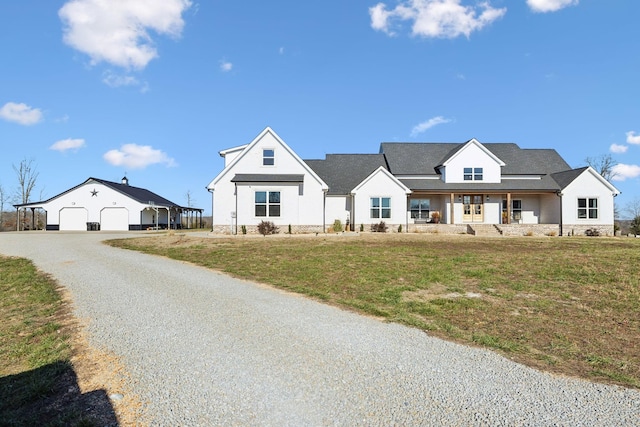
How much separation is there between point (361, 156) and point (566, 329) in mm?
28698

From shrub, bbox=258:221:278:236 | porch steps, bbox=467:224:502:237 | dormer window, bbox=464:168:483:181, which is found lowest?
porch steps, bbox=467:224:502:237

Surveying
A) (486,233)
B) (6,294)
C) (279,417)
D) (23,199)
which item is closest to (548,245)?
(486,233)

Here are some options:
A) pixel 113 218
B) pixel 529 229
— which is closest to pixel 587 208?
pixel 529 229

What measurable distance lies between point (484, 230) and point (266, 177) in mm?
15791

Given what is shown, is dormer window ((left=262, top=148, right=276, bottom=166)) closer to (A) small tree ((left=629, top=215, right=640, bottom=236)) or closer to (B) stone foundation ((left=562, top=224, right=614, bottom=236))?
(B) stone foundation ((left=562, top=224, right=614, bottom=236))

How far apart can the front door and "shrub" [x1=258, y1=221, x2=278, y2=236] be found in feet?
49.6

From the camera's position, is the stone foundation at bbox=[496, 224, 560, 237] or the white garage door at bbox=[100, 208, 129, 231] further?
the white garage door at bbox=[100, 208, 129, 231]

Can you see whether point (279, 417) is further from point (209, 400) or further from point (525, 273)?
point (525, 273)

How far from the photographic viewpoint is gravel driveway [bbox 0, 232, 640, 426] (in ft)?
11.3

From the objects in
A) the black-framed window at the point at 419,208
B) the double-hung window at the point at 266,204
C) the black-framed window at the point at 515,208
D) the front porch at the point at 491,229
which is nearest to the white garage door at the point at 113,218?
the double-hung window at the point at 266,204

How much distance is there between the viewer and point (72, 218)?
37.7 metres

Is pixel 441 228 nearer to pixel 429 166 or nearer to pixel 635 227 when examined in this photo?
pixel 429 166

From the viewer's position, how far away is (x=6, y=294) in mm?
8922

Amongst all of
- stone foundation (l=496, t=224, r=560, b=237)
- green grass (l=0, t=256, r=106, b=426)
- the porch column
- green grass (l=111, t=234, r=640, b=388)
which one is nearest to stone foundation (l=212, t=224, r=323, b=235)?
green grass (l=111, t=234, r=640, b=388)
